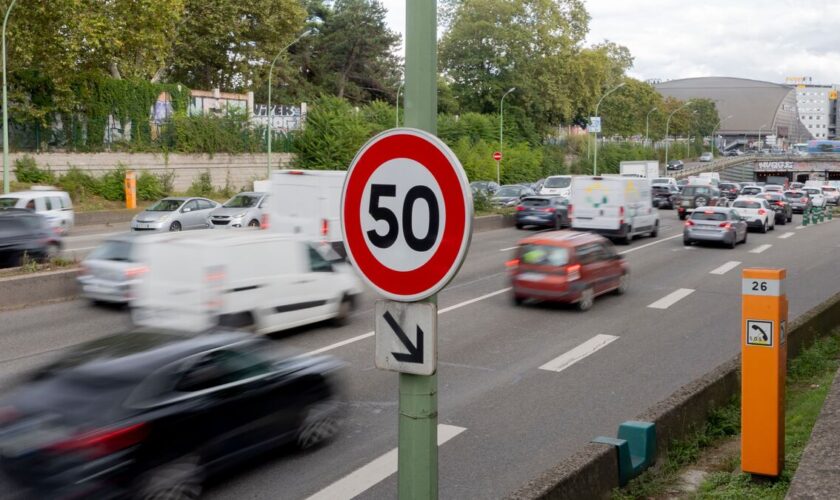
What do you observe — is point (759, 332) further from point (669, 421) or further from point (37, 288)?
point (37, 288)

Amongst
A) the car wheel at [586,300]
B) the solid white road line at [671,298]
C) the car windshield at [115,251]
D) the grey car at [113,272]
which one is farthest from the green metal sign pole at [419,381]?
the solid white road line at [671,298]

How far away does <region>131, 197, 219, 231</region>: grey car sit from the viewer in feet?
101

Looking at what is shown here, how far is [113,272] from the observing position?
629 inches

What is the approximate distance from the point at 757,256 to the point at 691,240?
2.66 meters

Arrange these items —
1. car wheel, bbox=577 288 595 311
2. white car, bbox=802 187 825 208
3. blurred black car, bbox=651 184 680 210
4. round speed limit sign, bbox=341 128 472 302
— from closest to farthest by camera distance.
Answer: round speed limit sign, bbox=341 128 472 302
car wheel, bbox=577 288 595 311
blurred black car, bbox=651 184 680 210
white car, bbox=802 187 825 208

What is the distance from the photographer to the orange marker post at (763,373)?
6641 mm

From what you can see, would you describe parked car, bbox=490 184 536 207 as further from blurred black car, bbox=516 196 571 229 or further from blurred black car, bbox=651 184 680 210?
blurred black car, bbox=651 184 680 210

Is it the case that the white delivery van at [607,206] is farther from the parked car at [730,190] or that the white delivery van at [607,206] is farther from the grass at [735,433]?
the parked car at [730,190]

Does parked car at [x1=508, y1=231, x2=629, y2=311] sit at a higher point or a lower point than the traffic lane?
higher

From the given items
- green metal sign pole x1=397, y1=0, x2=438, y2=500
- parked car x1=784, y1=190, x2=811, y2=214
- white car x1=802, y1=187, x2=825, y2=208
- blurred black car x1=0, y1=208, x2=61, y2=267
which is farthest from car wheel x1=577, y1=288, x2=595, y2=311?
white car x1=802, y1=187, x2=825, y2=208

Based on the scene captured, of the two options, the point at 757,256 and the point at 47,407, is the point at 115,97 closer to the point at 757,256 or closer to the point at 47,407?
the point at 757,256

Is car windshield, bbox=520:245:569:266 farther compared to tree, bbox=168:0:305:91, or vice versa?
tree, bbox=168:0:305:91

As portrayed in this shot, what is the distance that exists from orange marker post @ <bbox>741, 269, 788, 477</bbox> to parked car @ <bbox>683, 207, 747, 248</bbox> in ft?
78.0

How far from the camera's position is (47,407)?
6.85 metres
